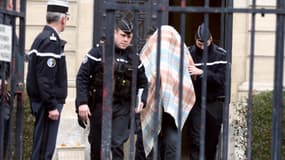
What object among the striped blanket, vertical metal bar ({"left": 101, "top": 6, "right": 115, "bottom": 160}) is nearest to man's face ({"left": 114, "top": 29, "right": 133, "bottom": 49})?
the striped blanket

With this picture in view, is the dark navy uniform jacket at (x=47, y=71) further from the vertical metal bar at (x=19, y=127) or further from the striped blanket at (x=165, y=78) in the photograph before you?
the vertical metal bar at (x=19, y=127)

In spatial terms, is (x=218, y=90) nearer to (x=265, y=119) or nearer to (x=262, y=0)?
(x=265, y=119)

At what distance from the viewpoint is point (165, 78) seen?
7477mm

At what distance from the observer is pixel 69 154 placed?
36.0 feet

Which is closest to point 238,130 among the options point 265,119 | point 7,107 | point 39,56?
point 265,119

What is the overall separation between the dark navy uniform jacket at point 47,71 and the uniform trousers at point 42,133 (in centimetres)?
10

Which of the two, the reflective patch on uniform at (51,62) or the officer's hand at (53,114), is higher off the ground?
the reflective patch on uniform at (51,62)

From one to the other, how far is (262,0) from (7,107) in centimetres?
559

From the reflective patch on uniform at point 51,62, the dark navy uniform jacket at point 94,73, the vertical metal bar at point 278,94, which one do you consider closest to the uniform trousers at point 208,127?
the dark navy uniform jacket at point 94,73

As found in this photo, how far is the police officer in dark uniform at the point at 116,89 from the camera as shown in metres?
7.24

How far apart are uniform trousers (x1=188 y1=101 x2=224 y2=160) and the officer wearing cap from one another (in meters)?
1.48

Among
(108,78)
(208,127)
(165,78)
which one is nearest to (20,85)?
(108,78)

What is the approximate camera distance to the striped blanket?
7.45m

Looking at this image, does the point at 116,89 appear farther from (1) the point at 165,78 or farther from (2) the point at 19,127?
(2) the point at 19,127
